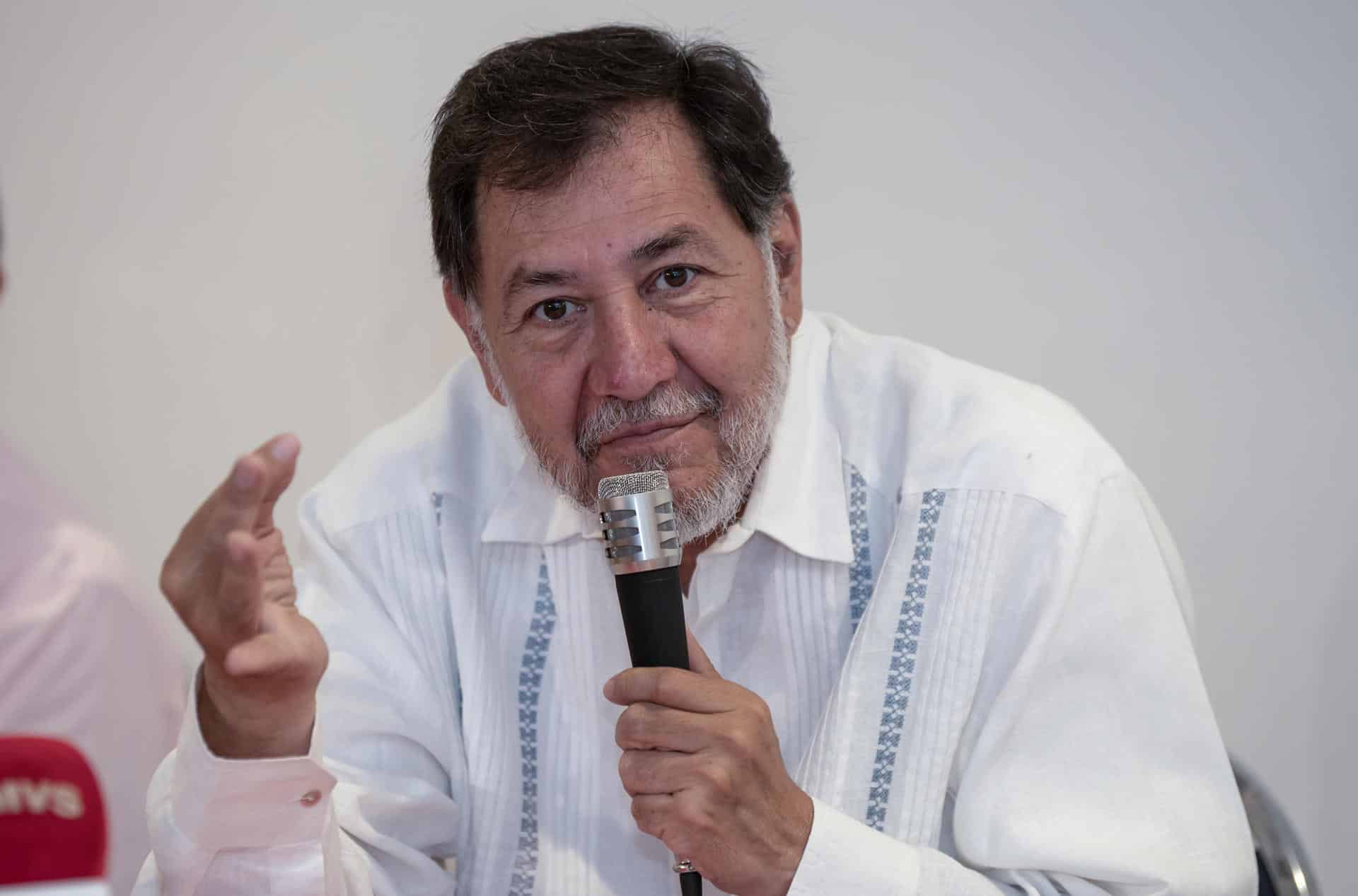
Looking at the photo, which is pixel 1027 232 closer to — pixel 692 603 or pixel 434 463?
pixel 692 603

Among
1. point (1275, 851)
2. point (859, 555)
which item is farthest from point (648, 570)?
point (1275, 851)

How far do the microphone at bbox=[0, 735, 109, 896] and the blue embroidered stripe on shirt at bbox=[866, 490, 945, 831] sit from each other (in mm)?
1036

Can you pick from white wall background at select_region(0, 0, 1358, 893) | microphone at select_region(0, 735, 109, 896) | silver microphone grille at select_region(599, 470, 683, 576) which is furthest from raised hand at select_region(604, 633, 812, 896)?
white wall background at select_region(0, 0, 1358, 893)

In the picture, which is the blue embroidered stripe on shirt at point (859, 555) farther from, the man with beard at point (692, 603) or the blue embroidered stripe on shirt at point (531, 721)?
the blue embroidered stripe on shirt at point (531, 721)

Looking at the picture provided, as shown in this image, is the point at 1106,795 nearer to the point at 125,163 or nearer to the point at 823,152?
the point at 823,152

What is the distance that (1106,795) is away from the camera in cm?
134

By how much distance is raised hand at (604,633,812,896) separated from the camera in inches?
46.2

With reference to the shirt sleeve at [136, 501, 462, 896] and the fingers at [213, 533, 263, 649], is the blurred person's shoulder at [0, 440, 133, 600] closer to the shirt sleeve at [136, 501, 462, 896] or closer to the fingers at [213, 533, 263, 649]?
the fingers at [213, 533, 263, 649]

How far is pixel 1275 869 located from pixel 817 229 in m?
1.20

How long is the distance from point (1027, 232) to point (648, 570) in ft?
3.99

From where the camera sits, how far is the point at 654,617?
1153mm

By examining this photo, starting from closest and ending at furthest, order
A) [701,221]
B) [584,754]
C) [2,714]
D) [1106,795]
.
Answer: [2,714]
[1106,795]
[701,221]
[584,754]

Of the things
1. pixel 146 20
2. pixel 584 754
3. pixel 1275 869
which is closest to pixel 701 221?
pixel 584 754

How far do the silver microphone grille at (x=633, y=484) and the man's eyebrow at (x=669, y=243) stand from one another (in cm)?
33
